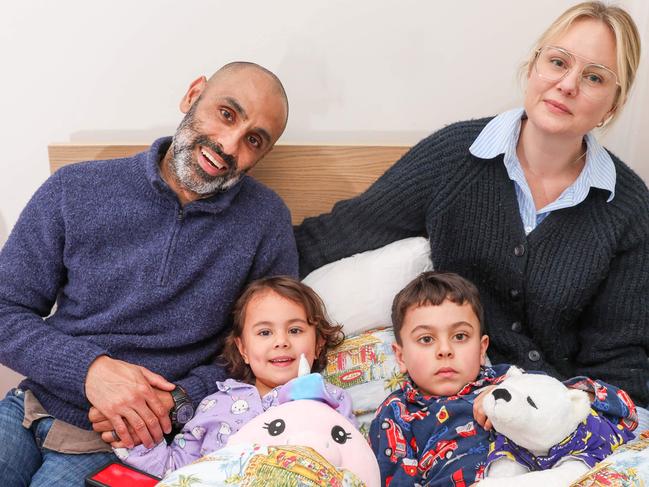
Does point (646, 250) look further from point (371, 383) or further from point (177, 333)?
point (177, 333)

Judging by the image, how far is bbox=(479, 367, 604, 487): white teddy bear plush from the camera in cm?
127

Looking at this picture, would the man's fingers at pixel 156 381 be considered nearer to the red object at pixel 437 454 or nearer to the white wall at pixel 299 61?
the red object at pixel 437 454

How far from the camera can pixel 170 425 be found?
5.00 ft

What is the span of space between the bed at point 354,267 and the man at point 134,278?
242 millimetres

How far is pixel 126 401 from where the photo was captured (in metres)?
1.47

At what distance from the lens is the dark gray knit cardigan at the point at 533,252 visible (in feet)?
5.49

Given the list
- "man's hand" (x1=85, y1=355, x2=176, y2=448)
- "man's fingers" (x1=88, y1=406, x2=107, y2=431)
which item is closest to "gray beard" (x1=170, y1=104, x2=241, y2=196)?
"man's hand" (x1=85, y1=355, x2=176, y2=448)

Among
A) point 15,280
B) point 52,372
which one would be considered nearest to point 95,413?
point 52,372

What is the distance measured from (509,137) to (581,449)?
798 millimetres

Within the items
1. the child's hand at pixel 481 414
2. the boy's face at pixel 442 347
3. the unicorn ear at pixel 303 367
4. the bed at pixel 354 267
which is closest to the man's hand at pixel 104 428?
the unicorn ear at pixel 303 367

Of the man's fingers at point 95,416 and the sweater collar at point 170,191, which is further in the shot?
the sweater collar at point 170,191

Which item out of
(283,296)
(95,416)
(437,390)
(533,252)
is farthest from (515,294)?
(95,416)

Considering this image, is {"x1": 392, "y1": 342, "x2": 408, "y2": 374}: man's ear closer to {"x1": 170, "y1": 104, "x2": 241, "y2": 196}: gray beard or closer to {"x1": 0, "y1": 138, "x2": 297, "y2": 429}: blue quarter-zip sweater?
{"x1": 0, "y1": 138, "x2": 297, "y2": 429}: blue quarter-zip sweater

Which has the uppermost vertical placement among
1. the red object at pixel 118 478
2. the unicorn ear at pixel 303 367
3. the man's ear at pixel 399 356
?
the unicorn ear at pixel 303 367
